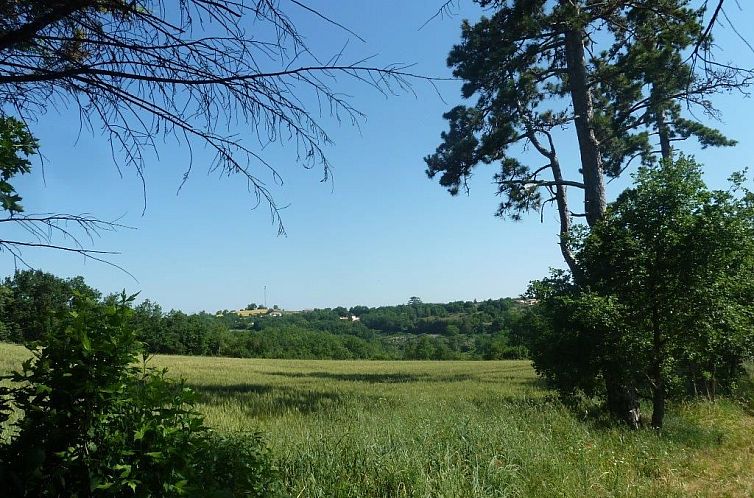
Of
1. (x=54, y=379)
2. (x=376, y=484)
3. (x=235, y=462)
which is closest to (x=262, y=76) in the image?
A: (x=54, y=379)

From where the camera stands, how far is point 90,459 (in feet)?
7.53

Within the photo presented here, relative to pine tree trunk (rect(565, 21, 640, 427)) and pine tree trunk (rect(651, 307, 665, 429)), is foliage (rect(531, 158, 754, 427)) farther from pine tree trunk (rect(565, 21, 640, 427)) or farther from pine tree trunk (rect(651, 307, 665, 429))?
pine tree trunk (rect(565, 21, 640, 427))

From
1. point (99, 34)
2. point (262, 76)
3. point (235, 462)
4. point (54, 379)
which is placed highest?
point (99, 34)

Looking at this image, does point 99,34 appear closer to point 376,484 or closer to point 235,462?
point 235,462

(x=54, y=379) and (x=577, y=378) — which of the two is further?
(x=577, y=378)

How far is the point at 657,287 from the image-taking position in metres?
8.06

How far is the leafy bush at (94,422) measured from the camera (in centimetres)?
224

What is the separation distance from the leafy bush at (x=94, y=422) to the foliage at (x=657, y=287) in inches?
262

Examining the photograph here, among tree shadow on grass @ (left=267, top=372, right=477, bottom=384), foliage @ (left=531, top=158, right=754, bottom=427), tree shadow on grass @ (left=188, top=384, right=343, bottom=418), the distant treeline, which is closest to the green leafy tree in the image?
the distant treeline

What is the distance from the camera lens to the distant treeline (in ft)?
8.38

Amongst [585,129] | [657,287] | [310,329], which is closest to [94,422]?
[657,287]

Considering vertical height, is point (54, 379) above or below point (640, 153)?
below

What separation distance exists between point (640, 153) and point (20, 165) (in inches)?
594

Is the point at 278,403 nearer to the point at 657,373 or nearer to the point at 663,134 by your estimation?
the point at 657,373
